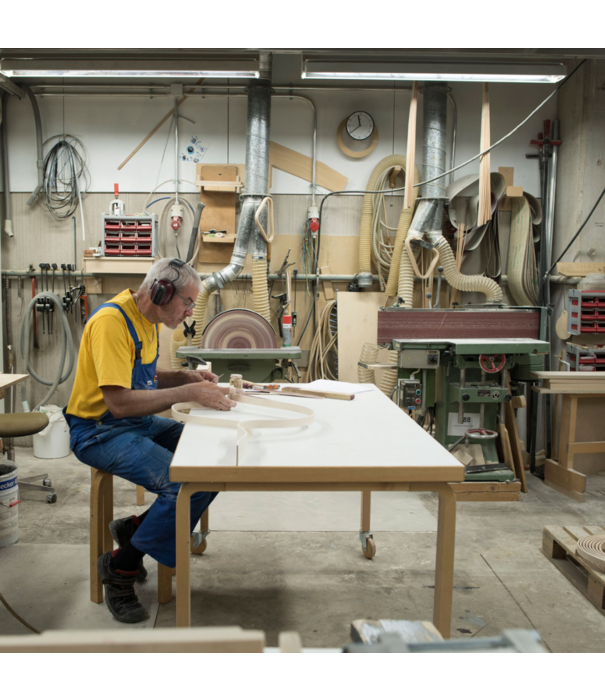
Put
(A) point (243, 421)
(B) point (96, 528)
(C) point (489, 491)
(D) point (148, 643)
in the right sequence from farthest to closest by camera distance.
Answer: (C) point (489, 491) < (B) point (96, 528) < (A) point (243, 421) < (D) point (148, 643)

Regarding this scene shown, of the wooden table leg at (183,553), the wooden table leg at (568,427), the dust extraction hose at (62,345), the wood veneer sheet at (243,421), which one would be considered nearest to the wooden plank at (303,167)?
the dust extraction hose at (62,345)

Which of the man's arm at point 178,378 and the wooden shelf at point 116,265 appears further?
the wooden shelf at point 116,265

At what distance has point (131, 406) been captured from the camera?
80.1 inches

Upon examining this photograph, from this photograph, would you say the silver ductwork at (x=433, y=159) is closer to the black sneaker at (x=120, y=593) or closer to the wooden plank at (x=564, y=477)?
the wooden plank at (x=564, y=477)

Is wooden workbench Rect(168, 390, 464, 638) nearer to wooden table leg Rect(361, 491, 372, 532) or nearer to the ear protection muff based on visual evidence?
the ear protection muff

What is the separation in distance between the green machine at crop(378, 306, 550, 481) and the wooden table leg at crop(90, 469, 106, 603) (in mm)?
2071

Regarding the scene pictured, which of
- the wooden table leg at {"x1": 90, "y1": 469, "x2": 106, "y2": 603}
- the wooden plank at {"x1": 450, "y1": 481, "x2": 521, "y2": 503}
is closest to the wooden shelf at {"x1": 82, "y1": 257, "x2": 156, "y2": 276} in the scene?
the wooden table leg at {"x1": 90, "y1": 469, "x2": 106, "y2": 603}

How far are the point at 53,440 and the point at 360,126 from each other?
370 centimetres

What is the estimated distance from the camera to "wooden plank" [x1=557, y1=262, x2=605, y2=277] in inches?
168

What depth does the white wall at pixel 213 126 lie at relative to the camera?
16.0ft

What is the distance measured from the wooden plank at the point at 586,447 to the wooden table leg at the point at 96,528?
305 cm

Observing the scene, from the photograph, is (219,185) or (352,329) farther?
(352,329)

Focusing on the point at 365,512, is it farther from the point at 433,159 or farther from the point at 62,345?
the point at 62,345

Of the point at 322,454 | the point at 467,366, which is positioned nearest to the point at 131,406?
the point at 322,454
